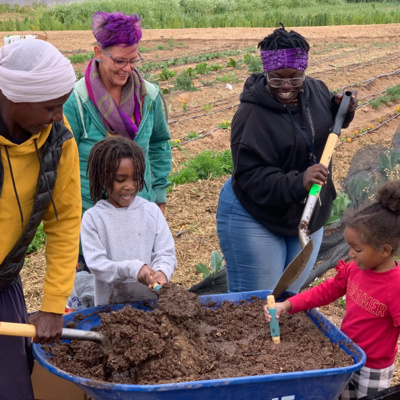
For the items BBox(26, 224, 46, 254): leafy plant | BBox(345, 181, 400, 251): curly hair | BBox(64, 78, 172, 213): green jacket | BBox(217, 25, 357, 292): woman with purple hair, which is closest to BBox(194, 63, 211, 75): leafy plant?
BBox(26, 224, 46, 254): leafy plant

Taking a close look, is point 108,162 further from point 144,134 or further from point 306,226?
point 306,226

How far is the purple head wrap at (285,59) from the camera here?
2889 mm

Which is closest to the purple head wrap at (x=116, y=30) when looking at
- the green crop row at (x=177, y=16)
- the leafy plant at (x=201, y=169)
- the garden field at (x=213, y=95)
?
the garden field at (x=213, y=95)

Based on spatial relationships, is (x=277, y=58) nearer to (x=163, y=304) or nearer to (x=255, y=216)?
(x=255, y=216)

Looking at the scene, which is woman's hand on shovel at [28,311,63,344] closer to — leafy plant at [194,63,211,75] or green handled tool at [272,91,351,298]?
green handled tool at [272,91,351,298]

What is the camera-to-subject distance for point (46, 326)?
→ 2.22m

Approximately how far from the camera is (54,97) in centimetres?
198

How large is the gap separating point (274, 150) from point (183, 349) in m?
1.11

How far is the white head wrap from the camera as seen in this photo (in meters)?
1.91

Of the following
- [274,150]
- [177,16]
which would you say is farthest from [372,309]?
[177,16]

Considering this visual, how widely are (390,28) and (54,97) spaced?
22592mm

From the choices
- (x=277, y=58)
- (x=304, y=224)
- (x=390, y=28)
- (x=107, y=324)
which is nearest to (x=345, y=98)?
(x=277, y=58)

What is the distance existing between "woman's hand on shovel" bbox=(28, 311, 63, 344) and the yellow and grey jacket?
0.03 m

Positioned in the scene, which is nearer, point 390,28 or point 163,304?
point 163,304
